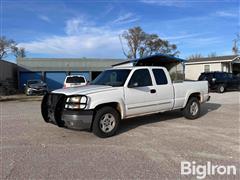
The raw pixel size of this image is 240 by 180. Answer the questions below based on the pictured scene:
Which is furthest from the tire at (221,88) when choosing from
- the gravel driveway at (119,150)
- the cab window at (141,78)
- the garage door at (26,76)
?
the garage door at (26,76)

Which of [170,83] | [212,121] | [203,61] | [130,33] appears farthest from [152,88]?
[130,33]

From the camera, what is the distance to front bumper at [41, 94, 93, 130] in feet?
19.5

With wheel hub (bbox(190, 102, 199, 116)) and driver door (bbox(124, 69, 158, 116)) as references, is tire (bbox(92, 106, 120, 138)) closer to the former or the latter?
driver door (bbox(124, 69, 158, 116))

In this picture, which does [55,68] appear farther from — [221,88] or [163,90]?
[163,90]

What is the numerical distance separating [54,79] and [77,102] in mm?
27190

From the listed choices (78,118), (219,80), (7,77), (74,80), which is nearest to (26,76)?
(7,77)

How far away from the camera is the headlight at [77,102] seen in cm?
599

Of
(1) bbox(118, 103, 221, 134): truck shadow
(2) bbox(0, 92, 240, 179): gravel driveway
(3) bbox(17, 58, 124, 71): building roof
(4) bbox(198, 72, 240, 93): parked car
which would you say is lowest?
(2) bbox(0, 92, 240, 179): gravel driveway

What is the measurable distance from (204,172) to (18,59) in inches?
1240

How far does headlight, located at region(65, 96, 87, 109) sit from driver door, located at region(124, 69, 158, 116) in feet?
4.23

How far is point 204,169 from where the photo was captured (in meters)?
4.43

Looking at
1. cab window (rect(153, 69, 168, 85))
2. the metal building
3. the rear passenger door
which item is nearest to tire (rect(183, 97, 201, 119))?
the rear passenger door

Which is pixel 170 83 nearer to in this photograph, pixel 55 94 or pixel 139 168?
pixel 55 94

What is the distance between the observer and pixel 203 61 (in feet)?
107
